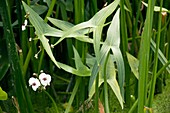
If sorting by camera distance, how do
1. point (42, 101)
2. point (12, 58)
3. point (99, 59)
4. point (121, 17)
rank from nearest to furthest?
point (99, 59) < point (12, 58) < point (121, 17) < point (42, 101)

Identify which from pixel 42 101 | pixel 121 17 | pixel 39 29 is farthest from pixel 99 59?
pixel 42 101

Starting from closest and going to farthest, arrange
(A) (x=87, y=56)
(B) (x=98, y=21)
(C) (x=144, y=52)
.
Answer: (C) (x=144, y=52) < (B) (x=98, y=21) < (A) (x=87, y=56)

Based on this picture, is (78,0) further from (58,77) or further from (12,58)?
(58,77)

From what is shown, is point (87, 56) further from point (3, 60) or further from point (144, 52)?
point (144, 52)

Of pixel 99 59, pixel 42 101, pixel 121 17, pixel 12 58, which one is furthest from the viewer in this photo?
pixel 42 101

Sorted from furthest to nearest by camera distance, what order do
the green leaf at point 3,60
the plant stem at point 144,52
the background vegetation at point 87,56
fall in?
the green leaf at point 3,60, the background vegetation at point 87,56, the plant stem at point 144,52

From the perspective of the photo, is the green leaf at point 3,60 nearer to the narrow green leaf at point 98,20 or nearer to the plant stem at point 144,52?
the narrow green leaf at point 98,20

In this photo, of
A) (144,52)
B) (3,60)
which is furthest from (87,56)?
(144,52)

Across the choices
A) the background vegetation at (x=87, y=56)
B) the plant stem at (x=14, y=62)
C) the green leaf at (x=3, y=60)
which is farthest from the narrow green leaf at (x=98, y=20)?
the green leaf at (x=3, y=60)

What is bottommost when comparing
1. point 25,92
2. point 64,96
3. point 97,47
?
point 64,96
